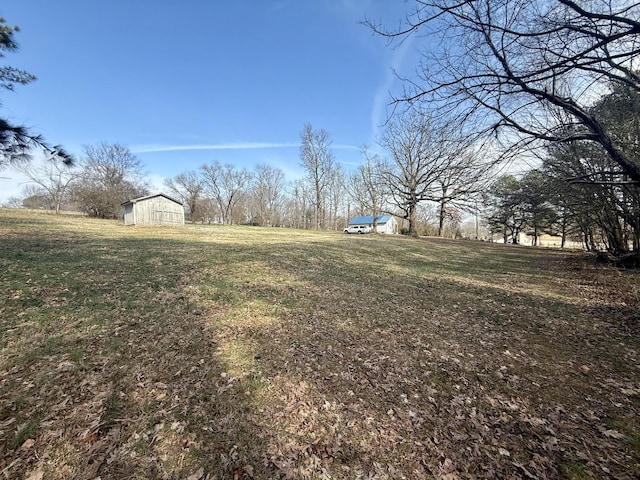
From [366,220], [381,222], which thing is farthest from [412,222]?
[366,220]

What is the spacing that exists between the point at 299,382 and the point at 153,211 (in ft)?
94.4

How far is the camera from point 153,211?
1054 inches

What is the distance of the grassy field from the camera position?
2393 mm

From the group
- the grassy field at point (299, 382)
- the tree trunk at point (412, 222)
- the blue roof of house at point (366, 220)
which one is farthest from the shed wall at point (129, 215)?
the blue roof of house at point (366, 220)

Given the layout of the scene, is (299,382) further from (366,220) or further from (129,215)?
(366,220)

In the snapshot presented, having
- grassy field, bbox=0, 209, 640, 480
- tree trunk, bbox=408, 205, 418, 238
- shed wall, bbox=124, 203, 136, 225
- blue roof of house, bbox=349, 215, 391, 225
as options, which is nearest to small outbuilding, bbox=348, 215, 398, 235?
blue roof of house, bbox=349, 215, 391, 225

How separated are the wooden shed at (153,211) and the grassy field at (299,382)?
21481 millimetres

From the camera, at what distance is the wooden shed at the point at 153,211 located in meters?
25.7

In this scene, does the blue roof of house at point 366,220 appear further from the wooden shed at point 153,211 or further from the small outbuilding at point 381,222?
the wooden shed at point 153,211

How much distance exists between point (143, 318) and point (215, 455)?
323 centimetres

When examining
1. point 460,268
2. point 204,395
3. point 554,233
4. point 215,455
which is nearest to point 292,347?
point 204,395

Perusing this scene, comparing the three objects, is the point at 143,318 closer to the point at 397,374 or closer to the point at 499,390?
the point at 397,374

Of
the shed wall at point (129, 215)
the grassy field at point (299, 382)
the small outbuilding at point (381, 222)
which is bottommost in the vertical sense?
the grassy field at point (299, 382)

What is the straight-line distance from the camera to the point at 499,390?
339cm
